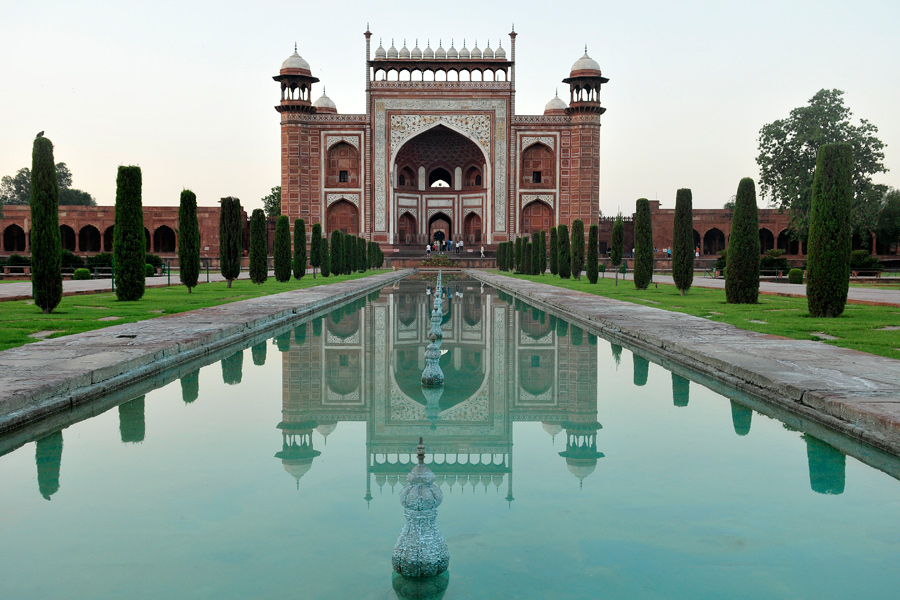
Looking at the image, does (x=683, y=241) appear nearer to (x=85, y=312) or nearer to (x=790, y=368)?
(x=790, y=368)

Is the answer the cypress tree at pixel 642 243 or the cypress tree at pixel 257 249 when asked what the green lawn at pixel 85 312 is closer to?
the cypress tree at pixel 257 249

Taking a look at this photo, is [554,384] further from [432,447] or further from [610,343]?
[610,343]

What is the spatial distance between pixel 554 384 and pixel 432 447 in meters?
1.49

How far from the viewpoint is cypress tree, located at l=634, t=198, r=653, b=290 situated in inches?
511

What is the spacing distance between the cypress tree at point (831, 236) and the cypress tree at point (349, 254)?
618 inches

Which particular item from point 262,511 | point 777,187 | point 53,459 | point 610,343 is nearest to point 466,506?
point 262,511

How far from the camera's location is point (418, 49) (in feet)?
104

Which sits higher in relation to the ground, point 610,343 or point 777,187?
point 777,187

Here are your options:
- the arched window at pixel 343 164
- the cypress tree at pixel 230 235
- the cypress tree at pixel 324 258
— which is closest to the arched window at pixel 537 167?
the arched window at pixel 343 164

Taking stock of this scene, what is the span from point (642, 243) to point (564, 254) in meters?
6.10

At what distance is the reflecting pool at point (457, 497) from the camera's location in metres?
1.66

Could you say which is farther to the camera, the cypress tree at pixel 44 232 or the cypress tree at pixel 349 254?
the cypress tree at pixel 349 254

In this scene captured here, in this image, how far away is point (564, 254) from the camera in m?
19.2

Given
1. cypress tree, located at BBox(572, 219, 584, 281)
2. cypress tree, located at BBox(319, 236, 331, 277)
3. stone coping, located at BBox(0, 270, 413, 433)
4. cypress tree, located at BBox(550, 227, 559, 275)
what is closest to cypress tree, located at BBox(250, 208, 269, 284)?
cypress tree, located at BBox(319, 236, 331, 277)
